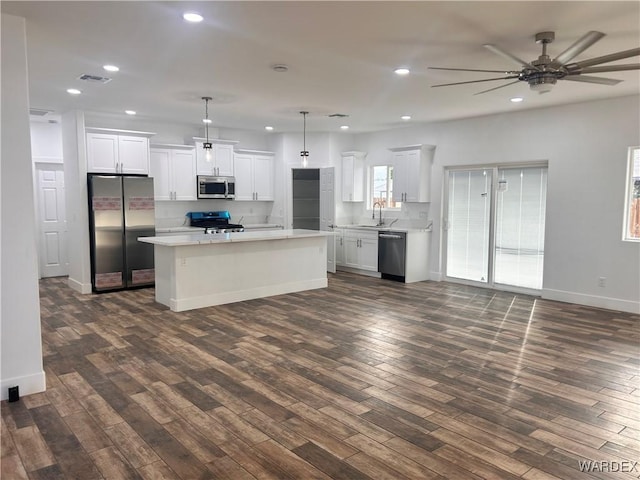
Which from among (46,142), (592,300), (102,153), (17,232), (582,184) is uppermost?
(46,142)

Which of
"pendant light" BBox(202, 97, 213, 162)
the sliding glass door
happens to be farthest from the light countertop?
"pendant light" BBox(202, 97, 213, 162)

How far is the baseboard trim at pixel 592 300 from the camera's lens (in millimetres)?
5809

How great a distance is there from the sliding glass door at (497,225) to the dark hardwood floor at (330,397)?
55.9 inches

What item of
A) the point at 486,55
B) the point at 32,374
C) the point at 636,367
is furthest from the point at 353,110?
the point at 32,374

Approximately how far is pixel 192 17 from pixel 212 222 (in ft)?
18.6

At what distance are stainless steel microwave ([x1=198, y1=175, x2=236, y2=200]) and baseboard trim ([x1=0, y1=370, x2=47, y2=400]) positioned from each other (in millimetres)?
5317

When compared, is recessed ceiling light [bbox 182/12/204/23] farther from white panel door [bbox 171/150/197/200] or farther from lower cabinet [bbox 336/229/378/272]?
lower cabinet [bbox 336/229/378/272]

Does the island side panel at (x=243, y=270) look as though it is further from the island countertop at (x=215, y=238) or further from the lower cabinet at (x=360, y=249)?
the lower cabinet at (x=360, y=249)

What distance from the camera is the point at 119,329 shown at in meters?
5.02

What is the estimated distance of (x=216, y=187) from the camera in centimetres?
852

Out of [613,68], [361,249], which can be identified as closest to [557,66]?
[613,68]

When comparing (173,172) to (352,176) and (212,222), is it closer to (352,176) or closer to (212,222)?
(212,222)

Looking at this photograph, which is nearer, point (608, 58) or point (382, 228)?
point (608, 58)

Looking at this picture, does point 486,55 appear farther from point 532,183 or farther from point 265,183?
point 265,183
